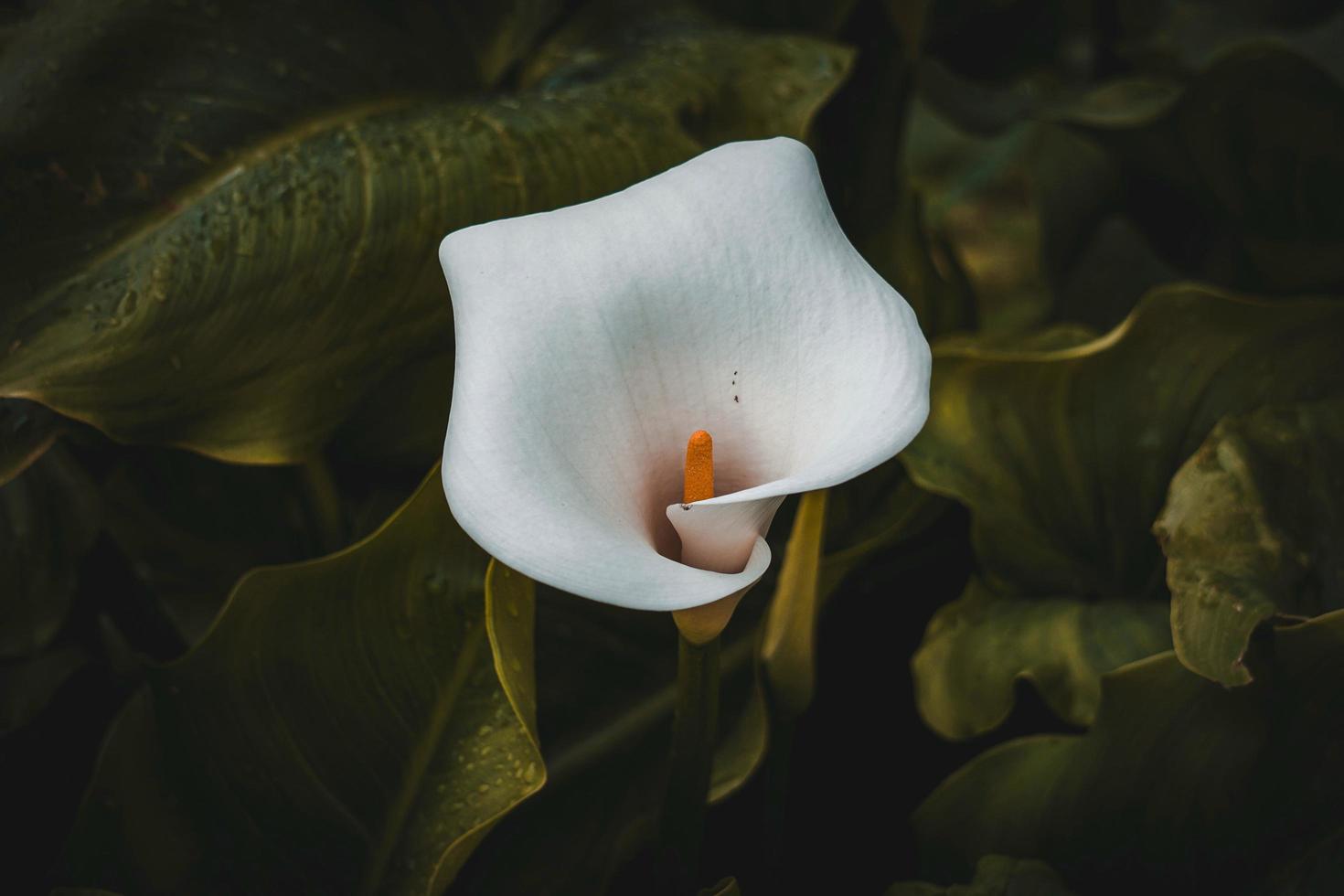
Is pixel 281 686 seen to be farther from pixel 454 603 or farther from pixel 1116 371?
pixel 1116 371

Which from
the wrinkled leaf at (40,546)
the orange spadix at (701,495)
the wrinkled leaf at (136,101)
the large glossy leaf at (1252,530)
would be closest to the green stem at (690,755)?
the orange spadix at (701,495)

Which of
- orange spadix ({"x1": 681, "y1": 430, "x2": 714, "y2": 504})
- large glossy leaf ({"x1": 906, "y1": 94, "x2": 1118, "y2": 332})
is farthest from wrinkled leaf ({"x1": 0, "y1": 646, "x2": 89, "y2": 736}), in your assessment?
large glossy leaf ({"x1": 906, "y1": 94, "x2": 1118, "y2": 332})

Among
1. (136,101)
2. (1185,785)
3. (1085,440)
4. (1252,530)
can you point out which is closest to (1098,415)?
(1085,440)

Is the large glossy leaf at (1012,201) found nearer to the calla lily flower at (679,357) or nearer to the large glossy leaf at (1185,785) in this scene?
the large glossy leaf at (1185,785)

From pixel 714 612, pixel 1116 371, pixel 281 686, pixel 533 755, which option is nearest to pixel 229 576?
pixel 281 686

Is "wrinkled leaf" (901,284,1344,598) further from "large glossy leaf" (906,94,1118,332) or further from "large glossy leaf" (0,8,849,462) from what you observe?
"large glossy leaf" (906,94,1118,332)
